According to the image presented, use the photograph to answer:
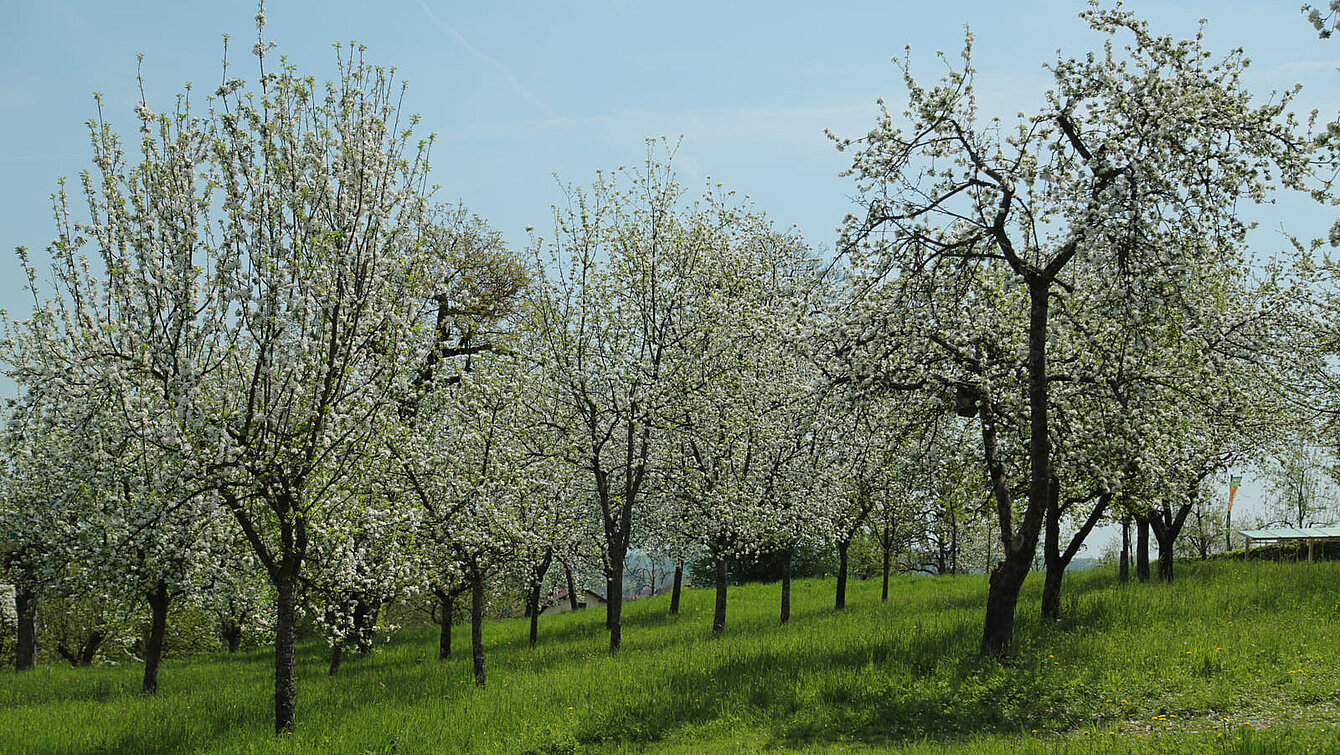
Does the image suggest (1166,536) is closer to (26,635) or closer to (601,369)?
(601,369)

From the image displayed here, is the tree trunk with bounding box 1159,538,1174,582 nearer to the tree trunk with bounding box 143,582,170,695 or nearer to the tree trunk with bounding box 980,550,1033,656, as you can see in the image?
the tree trunk with bounding box 980,550,1033,656

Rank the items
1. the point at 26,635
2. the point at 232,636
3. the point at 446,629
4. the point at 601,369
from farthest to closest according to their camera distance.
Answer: the point at 232,636, the point at 26,635, the point at 446,629, the point at 601,369

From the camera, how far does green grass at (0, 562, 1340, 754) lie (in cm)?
1070

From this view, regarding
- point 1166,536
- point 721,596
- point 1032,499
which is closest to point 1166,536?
point 1166,536

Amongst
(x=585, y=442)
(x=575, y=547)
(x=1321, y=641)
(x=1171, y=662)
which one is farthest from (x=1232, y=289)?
(x=575, y=547)

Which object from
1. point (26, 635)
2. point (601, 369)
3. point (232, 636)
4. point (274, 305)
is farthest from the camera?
point (232, 636)

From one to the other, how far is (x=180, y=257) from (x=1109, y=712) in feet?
48.3

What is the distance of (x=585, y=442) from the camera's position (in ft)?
62.4

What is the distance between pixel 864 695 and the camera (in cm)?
1270

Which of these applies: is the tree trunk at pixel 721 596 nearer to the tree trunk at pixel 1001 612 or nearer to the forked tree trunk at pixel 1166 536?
the tree trunk at pixel 1001 612

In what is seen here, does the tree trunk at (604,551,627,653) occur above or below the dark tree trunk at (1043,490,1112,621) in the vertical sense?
below

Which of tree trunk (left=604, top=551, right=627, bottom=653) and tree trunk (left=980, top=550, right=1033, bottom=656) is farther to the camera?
tree trunk (left=604, top=551, right=627, bottom=653)

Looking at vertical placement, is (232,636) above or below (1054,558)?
below

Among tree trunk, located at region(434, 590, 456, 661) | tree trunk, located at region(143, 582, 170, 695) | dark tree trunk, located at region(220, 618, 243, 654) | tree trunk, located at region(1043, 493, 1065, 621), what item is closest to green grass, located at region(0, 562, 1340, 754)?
tree trunk, located at region(1043, 493, 1065, 621)
